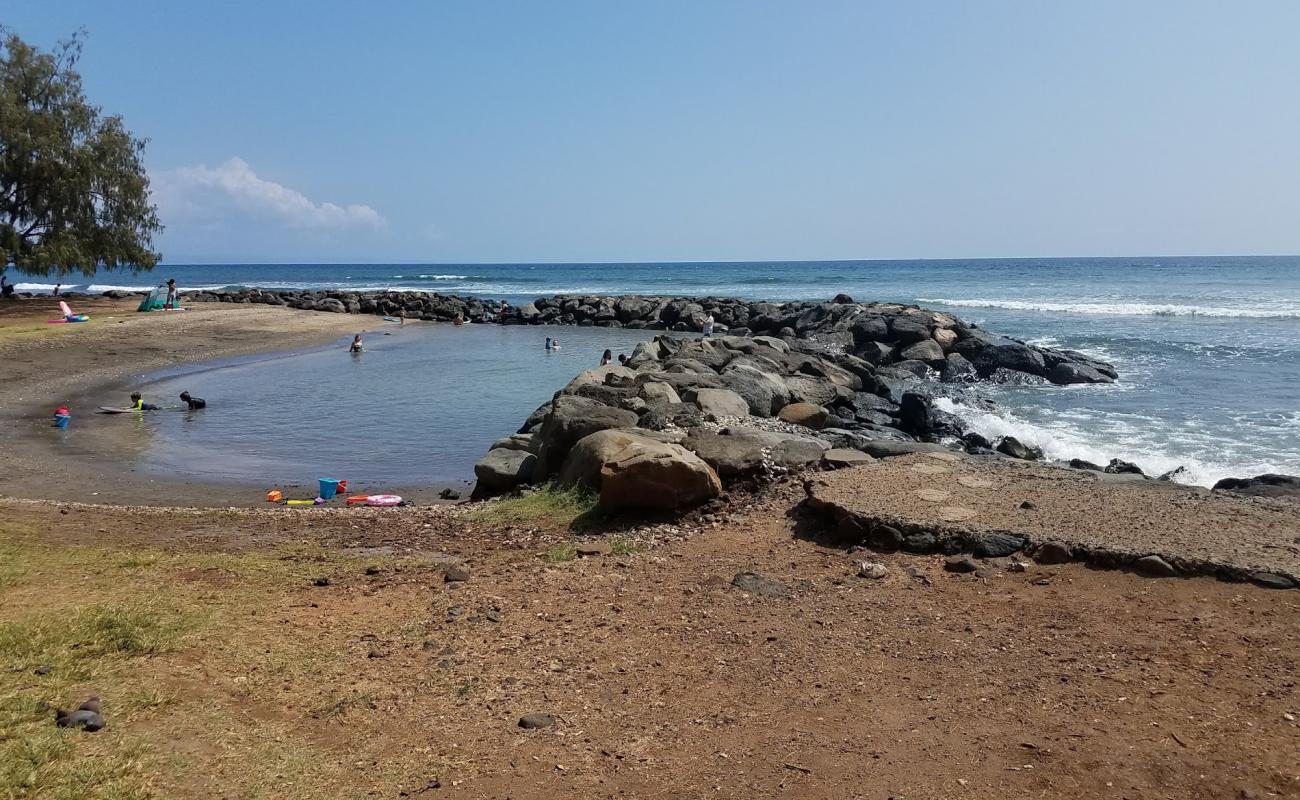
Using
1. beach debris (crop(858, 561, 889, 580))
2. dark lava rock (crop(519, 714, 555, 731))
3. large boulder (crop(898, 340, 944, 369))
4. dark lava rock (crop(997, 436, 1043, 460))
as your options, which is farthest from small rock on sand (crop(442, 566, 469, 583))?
large boulder (crop(898, 340, 944, 369))

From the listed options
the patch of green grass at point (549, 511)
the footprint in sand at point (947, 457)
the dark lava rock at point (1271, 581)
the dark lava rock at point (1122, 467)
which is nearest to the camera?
the dark lava rock at point (1271, 581)

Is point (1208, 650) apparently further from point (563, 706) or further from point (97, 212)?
point (97, 212)

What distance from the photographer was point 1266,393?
18.2 metres

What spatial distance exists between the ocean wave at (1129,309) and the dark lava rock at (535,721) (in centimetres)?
3904

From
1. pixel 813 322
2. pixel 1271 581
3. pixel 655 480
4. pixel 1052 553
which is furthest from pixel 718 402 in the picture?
pixel 813 322

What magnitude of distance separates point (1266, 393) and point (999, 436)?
7600mm

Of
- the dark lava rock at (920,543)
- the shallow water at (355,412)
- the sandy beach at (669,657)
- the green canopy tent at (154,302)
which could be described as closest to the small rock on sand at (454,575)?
the sandy beach at (669,657)

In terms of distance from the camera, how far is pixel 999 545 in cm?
652

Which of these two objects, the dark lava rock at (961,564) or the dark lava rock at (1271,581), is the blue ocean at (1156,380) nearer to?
the dark lava rock at (1271,581)

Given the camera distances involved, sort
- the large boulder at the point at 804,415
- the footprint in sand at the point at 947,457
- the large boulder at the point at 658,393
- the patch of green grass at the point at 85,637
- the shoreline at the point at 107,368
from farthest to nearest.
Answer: the large boulder at the point at 804,415 < the large boulder at the point at 658,393 < the shoreline at the point at 107,368 < the footprint in sand at the point at 947,457 < the patch of green grass at the point at 85,637

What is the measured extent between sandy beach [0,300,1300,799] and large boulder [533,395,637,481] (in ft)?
5.95

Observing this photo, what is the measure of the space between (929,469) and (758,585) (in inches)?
114

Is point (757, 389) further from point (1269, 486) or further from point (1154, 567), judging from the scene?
point (1154, 567)

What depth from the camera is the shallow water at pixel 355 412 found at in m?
12.5
